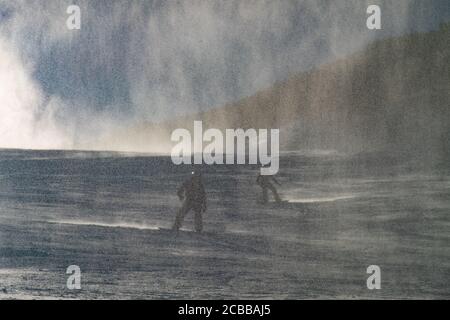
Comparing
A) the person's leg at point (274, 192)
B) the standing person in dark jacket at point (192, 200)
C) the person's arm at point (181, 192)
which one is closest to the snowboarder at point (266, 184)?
the person's leg at point (274, 192)

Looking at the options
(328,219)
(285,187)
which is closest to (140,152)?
(285,187)

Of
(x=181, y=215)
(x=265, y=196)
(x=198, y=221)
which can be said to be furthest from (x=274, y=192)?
(x=181, y=215)

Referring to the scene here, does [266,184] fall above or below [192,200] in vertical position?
above

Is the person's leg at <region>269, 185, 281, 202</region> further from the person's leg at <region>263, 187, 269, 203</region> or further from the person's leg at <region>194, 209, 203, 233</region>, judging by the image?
the person's leg at <region>194, 209, 203, 233</region>

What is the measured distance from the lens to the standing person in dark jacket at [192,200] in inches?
208

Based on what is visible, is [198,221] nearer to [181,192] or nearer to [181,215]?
[181,215]

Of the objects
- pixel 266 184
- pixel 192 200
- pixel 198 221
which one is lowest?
pixel 198 221

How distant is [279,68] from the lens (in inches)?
208

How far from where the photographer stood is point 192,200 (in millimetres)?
5305

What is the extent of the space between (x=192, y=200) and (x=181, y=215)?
130 millimetres

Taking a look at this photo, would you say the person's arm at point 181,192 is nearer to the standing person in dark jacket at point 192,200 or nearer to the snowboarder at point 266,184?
the standing person in dark jacket at point 192,200

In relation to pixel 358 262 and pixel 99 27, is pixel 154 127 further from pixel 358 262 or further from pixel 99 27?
pixel 358 262

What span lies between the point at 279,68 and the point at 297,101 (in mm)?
263

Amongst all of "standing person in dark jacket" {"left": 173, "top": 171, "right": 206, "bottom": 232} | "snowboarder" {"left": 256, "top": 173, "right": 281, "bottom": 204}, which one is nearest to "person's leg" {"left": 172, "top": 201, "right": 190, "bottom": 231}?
"standing person in dark jacket" {"left": 173, "top": 171, "right": 206, "bottom": 232}
